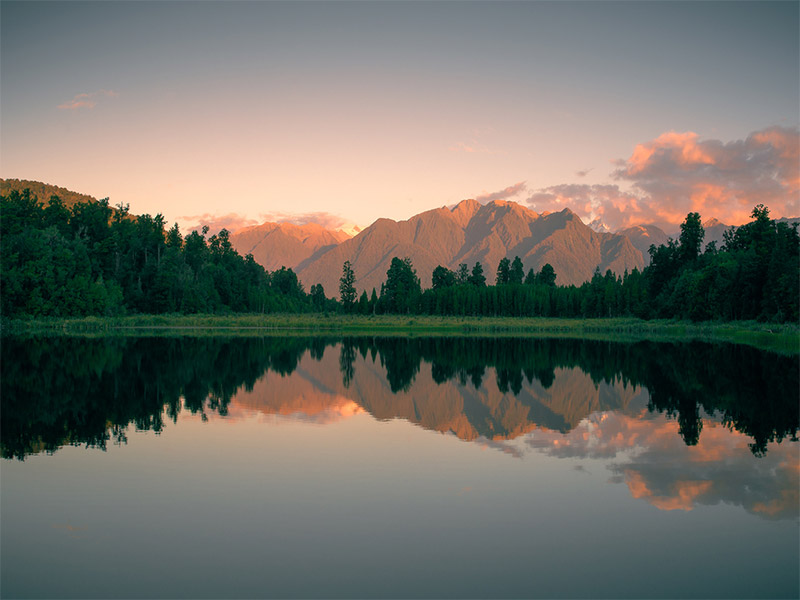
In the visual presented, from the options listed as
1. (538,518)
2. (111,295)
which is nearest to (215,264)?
(111,295)

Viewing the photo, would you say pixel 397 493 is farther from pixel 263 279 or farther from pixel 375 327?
pixel 263 279

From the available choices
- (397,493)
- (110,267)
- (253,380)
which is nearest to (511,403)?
(397,493)

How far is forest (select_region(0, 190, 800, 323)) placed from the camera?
3356 inches

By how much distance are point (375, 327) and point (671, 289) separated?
185 feet

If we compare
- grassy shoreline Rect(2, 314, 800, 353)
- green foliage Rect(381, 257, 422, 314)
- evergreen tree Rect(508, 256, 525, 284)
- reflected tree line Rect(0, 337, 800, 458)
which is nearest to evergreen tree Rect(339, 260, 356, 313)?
green foliage Rect(381, 257, 422, 314)

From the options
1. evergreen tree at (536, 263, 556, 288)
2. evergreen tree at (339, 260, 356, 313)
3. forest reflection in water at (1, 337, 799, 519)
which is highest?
evergreen tree at (536, 263, 556, 288)

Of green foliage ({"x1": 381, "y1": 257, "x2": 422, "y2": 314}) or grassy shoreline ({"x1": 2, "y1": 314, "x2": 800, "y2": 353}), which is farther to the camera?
green foliage ({"x1": 381, "y1": 257, "x2": 422, "y2": 314})

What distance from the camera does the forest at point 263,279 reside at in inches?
3356

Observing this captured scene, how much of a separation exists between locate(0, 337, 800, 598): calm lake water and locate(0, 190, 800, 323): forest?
6398 cm

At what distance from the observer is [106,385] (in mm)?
26422

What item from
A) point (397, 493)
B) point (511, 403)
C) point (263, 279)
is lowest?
point (511, 403)

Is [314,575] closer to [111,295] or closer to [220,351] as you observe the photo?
[220,351]

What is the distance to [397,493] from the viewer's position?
12.0m

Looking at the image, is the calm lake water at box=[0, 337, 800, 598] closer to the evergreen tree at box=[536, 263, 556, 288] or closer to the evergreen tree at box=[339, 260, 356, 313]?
the evergreen tree at box=[339, 260, 356, 313]
